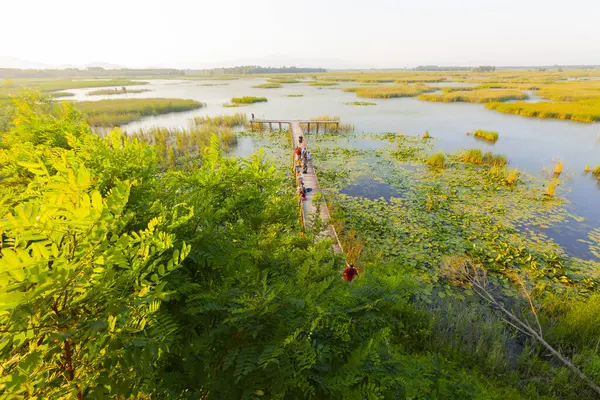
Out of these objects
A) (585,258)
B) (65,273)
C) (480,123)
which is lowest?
(585,258)

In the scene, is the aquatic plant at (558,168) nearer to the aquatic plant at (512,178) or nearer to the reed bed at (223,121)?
the aquatic plant at (512,178)

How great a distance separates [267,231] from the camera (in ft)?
14.6

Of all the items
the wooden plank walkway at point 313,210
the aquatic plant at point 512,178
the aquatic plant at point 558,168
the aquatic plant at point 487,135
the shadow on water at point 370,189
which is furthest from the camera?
the aquatic plant at point 487,135

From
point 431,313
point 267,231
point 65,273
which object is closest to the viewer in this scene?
point 65,273

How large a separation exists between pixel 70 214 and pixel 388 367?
2.62 meters

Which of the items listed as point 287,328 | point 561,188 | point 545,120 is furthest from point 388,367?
point 545,120

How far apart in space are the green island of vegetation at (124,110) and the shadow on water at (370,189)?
22.9 m

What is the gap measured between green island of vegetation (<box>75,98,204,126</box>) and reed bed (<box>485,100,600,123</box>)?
124 ft

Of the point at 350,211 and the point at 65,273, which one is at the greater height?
the point at 65,273

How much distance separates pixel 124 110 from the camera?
2872 cm

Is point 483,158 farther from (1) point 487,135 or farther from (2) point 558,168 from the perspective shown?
(1) point 487,135

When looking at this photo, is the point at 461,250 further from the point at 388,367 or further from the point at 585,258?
the point at 388,367

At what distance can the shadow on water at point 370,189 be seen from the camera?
13.2 metres

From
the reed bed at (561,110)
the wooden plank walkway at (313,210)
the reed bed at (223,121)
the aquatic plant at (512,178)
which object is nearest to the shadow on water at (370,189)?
the wooden plank walkway at (313,210)
